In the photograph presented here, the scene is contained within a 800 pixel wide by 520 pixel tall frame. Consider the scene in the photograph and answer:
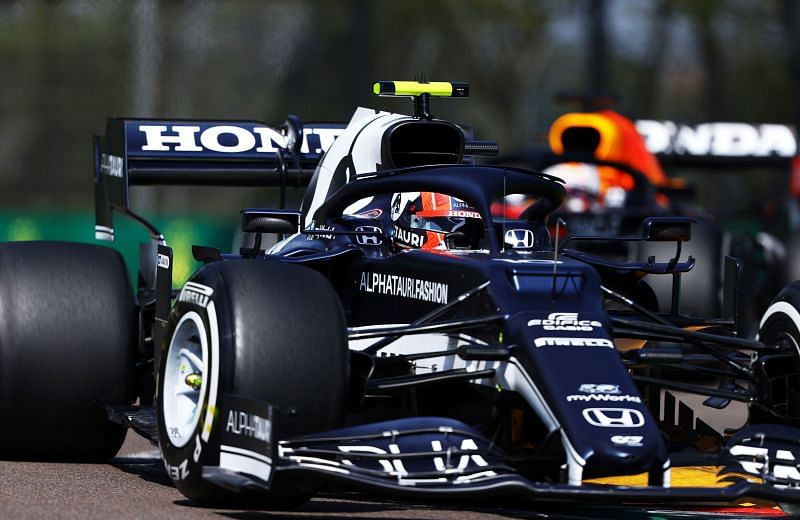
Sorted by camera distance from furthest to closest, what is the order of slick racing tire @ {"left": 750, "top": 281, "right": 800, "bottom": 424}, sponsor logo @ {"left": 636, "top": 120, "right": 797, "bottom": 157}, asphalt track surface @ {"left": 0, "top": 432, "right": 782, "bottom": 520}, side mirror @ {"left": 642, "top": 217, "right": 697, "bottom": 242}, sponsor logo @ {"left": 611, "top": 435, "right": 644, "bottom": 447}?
sponsor logo @ {"left": 636, "top": 120, "right": 797, "bottom": 157}
side mirror @ {"left": 642, "top": 217, "right": 697, "bottom": 242}
slick racing tire @ {"left": 750, "top": 281, "right": 800, "bottom": 424}
asphalt track surface @ {"left": 0, "top": 432, "right": 782, "bottom": 520}
sponsor logo @ {"left": 611, "top": 435, "right": 644, "bottom": 447}

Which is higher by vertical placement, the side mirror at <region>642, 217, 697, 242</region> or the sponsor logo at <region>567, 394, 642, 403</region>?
the side mirror at <region>642, 217, 697, 242</region>

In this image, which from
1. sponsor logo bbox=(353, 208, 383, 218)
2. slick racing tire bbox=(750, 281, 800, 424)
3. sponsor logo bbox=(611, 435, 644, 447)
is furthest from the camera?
sponsor logo bbox=(353, 208, 383, 218)

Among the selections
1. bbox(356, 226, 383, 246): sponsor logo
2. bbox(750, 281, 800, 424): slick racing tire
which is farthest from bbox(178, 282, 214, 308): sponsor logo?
bbox(750, 281, 800, 424): slick racing tire

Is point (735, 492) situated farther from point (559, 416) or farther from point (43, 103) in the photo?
point (43, 103)

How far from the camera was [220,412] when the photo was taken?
5.66 metres

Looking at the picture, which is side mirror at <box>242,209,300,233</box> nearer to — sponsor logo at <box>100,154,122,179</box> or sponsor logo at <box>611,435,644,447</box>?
sponsor logo at <box>100,154,122,179</box>

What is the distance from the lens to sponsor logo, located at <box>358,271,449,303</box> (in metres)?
6.32

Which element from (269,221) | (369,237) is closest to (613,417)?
(369,237)

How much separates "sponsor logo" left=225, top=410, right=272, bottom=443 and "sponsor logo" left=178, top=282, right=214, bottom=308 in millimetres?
500

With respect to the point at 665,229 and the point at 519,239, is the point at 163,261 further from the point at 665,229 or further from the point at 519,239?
the point at 665,229

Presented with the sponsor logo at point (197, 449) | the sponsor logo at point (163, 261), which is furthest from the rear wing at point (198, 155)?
the sponsor logo at point (197, 449)

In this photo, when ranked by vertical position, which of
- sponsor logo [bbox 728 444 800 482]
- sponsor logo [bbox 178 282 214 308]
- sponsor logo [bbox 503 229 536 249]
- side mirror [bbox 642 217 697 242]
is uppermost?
side mirror [bbox 642 217 697 242]

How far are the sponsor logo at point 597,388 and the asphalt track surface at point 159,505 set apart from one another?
30.4 inches

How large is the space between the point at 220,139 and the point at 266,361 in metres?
3.97
